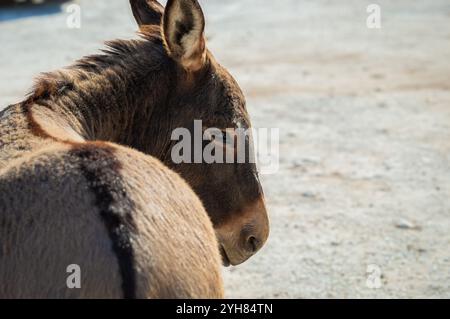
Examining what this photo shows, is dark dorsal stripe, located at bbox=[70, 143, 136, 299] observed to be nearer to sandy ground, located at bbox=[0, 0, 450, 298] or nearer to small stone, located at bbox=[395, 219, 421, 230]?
sandy ground, located at bbox=[0, 0, 450, 298]

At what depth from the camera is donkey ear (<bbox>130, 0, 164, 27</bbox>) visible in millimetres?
4250

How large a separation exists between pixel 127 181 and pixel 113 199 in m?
0.13

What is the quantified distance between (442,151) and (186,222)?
697cm

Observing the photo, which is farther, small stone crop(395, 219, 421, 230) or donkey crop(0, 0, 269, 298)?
small stone crop(395, 219, 421, 230)

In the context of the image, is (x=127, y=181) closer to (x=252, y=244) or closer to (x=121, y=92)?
(x=121, y=92)

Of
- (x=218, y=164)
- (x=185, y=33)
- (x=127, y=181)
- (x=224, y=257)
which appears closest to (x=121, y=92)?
(x=185, y=33)

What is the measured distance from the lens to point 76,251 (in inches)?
88.2

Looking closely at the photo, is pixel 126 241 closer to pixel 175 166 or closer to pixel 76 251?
pixel 76 251

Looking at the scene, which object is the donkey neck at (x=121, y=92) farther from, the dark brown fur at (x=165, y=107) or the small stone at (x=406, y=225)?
the small stone at (x=406, y=225)

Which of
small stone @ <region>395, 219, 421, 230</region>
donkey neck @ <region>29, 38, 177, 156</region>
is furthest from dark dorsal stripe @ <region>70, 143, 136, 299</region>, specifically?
small stone @ <region>395, 219, 421, 230</region>

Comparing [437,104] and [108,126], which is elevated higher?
[108,126]

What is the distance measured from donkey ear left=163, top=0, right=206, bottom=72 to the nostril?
0.98m

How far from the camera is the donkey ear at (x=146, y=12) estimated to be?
425 cm
